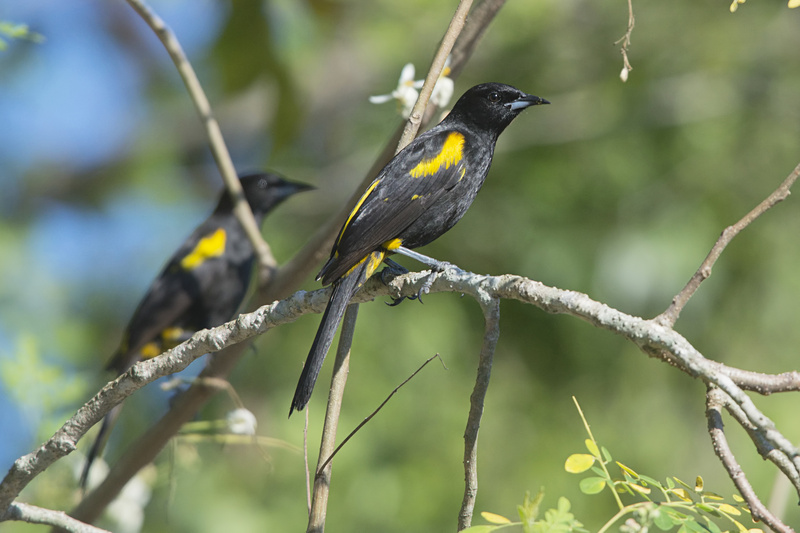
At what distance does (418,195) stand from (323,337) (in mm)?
895

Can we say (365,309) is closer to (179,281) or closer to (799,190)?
(179,281)

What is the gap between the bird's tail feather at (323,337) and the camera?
7.59 ft

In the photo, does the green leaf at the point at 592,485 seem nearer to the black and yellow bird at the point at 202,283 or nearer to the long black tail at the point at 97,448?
the long black tail at the point at 97,448

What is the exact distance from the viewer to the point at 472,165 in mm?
3410

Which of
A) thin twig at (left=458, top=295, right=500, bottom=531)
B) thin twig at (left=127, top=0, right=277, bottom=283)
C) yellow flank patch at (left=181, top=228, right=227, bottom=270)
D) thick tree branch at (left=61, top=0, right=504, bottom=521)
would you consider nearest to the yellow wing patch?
thick tree branch at (left=61, top=0, right=504, bottom=521)

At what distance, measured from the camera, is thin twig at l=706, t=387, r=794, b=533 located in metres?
1.43

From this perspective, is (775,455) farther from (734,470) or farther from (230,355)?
(230,355)

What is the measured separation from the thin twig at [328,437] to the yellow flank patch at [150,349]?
3.67 meters

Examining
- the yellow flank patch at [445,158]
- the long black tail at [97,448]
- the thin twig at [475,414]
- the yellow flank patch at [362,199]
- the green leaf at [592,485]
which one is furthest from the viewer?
the long black tail at [97,448]

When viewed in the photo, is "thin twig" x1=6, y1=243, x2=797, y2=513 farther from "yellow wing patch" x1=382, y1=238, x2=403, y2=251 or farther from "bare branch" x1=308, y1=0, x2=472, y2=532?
"yellow wing patch" x1=382, y1=238, x2=403, y2=251

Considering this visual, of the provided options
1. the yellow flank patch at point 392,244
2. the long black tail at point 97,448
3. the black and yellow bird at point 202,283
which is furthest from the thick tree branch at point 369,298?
the black and yellow bird at point 202,283

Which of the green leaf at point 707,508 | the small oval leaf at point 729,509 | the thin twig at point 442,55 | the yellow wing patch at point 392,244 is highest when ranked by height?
the thin twig at point 442,55

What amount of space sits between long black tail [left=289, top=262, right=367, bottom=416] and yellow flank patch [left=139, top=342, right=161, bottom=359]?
138 inches

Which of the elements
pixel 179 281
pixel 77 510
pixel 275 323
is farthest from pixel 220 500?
pixel 275 323
